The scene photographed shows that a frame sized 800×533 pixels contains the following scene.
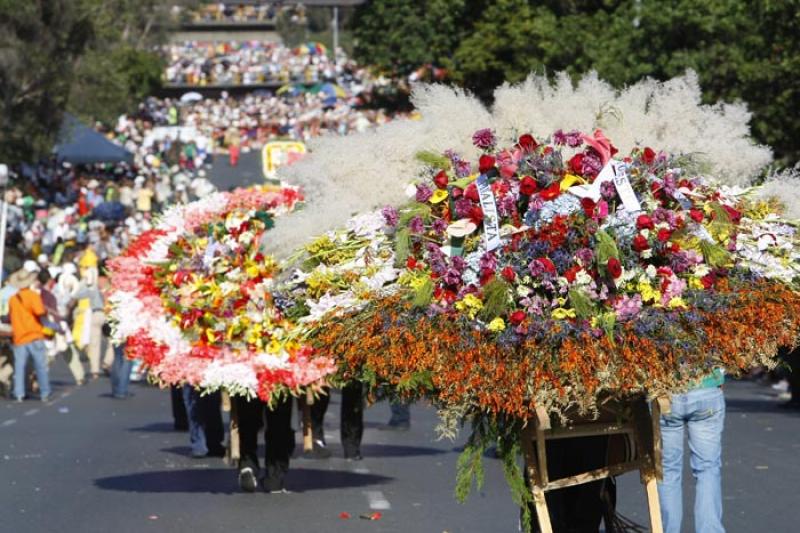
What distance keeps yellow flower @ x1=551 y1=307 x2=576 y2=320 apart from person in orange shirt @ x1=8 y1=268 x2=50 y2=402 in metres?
17.6

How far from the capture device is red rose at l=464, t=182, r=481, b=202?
7617 millimetres

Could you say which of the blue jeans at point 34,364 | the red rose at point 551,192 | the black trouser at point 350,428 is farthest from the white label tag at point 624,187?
the blue jeans at point 34,364

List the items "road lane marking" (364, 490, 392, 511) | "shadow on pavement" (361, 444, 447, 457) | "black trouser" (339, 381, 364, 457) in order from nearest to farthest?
"road lane marking" (364, 490, 392, 511)
"black trouser" (339, 381, 364, 457)
"shadow on pavement" (361, 444, 447, 457)

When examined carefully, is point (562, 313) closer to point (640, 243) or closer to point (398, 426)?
point (640, 243)

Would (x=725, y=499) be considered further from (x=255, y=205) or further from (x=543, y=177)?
(x=543, y=177)

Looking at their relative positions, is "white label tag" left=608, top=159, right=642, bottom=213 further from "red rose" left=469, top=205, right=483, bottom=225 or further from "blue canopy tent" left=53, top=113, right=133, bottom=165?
"blue canopy tent" left=53, top=113, right=133, bottom=165

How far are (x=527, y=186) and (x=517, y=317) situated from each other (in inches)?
23.8

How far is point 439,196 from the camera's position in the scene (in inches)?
306

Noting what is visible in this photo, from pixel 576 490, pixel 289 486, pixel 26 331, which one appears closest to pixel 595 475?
pixel 576 490

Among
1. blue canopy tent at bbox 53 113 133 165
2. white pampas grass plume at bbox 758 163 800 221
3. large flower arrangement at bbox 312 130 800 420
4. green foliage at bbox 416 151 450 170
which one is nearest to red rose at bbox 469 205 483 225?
large flower arrangement at bbox 312 130 800 420

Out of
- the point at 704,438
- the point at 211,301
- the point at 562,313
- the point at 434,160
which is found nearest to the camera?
the point at 562,313

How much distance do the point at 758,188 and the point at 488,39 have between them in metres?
45.9

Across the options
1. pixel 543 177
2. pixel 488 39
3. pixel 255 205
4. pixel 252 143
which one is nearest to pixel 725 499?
pixel 255 205

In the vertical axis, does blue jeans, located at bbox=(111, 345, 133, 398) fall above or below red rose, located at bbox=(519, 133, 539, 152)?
below
